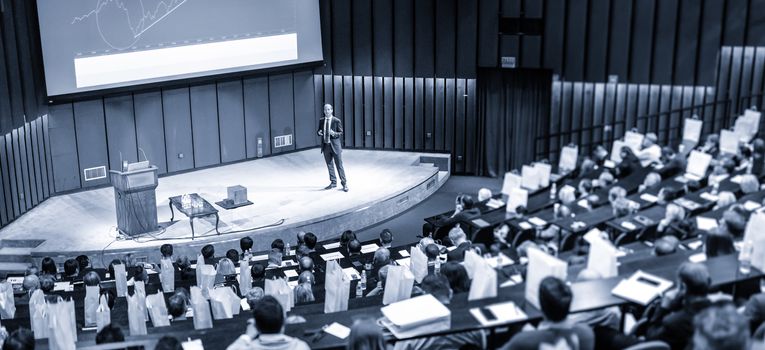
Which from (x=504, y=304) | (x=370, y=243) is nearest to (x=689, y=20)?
(x=370, y=243)

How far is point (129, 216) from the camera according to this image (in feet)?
38.9

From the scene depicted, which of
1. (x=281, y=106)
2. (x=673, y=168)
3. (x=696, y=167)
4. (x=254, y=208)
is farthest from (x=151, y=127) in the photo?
(x=696, y=167)

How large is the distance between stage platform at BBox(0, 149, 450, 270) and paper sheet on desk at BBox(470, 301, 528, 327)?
6838mm

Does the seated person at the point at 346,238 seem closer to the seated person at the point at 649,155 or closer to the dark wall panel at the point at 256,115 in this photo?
the seated person at the point at 649,155

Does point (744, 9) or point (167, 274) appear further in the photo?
point (744, 9)

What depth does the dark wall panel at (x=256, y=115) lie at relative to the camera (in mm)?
16453

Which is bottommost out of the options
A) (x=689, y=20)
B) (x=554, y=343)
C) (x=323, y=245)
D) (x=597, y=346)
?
(x=323, y=245)

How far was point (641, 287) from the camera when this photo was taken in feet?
18.0

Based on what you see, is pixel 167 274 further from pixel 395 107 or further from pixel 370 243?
pixel 395 107

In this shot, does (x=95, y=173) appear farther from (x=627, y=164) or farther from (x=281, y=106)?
(x=627, y=164)

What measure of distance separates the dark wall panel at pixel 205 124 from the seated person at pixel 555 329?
12394 millimetres

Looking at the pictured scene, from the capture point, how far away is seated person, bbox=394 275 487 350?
5402 mm

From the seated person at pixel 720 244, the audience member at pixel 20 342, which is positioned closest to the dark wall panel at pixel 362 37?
the seated person at pixel 720 244

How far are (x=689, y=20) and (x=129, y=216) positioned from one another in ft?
34.4
